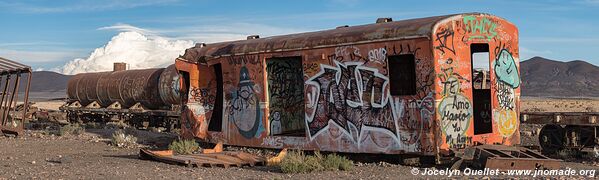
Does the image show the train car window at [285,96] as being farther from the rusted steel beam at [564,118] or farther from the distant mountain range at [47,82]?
the distant mountain range at [47,82]

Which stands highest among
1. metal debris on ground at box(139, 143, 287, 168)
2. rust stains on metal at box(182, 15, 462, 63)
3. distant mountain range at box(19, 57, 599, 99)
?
distant mountain range at box(19, 57, 599, 99)

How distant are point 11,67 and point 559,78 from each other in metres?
115

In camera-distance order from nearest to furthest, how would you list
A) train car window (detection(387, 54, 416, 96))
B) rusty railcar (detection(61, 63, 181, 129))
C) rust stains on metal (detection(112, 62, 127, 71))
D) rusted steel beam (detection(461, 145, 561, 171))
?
rusted steel beam (detection(461, 145, 561, 171)), train car window (detection(387, 54, 416, 96)), rusty railcar (detection(61, 63, 181, 129)), rust stains on metal (detection(112, 62, 127, 71))

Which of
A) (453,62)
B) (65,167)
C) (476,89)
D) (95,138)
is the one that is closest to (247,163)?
(65,167)

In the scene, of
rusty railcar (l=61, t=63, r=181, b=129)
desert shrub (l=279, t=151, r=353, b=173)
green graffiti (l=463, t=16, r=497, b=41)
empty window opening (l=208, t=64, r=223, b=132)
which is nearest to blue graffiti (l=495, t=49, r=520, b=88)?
green graffiti (l=463, t=16, r=497, b=41)

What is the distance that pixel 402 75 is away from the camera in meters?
11.7

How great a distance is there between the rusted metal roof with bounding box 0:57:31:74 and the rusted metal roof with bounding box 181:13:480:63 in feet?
20.1

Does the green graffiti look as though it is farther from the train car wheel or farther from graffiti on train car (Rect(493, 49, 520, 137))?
the train car wheel

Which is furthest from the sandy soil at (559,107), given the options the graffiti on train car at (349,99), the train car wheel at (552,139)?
the graffiti on train car at (349,99)

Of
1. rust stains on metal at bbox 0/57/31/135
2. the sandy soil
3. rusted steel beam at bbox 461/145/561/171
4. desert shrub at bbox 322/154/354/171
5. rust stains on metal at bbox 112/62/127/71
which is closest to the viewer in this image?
rusted steel beam at bbox 461/145/561/171

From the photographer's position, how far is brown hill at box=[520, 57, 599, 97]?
101312mm

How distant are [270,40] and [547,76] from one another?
4673 inches

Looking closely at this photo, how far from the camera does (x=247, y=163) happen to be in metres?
11.2

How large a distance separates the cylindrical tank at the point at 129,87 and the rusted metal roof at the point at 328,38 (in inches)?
255
